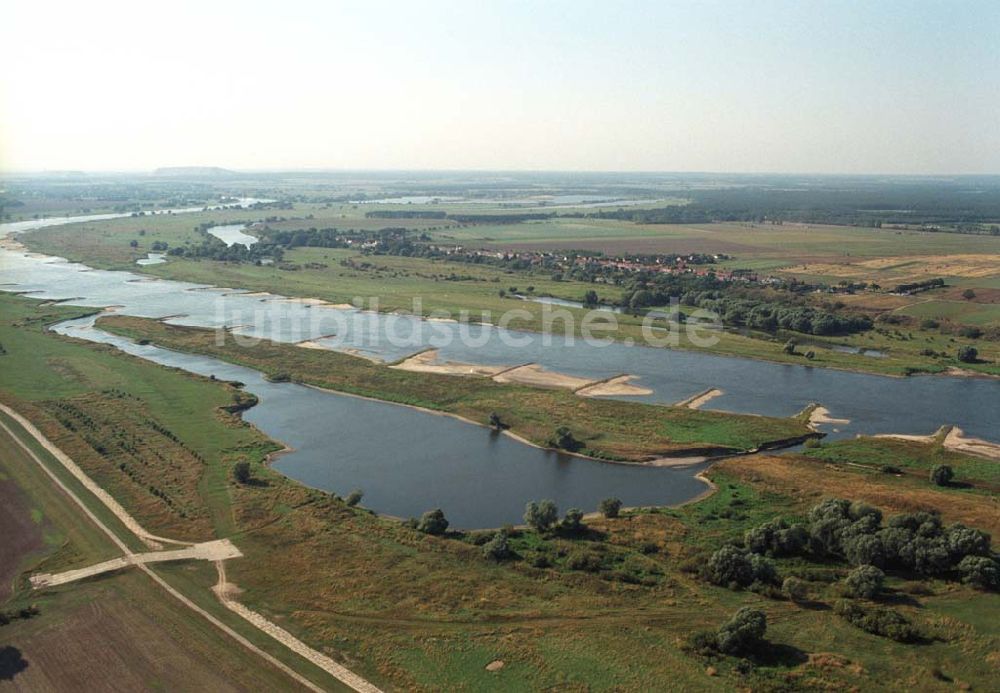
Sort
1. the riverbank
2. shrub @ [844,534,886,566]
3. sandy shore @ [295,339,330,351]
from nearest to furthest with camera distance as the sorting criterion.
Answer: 1. shrub @ [844,534,886,566]
2. the riverbank
3. sandy shore @ [295,339,330,351]

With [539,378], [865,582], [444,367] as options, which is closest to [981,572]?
[865,582]

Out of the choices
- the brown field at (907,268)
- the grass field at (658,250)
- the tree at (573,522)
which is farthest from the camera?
the brown field at (907,268)

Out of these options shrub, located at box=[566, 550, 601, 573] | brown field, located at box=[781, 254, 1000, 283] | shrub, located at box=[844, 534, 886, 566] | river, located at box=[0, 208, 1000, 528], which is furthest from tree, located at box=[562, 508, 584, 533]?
brown field, located at box=[781, 254, 1000, 283]

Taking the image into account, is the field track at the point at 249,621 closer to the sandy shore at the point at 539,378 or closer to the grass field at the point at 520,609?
the grass field at the point at 520,609

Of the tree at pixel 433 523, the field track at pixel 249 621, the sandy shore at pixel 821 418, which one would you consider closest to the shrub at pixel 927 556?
the sandy shore at pixel 821 418

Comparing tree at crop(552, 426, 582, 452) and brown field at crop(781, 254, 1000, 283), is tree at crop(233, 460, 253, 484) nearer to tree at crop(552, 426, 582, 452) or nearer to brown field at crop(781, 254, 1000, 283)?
tree at crop(552, 426, 582, 452)

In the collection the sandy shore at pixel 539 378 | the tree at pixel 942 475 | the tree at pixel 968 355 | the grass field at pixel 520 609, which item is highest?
the tree at pixel 968 355

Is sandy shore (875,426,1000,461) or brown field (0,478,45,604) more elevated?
sandy shore (875,426,1000,461)
